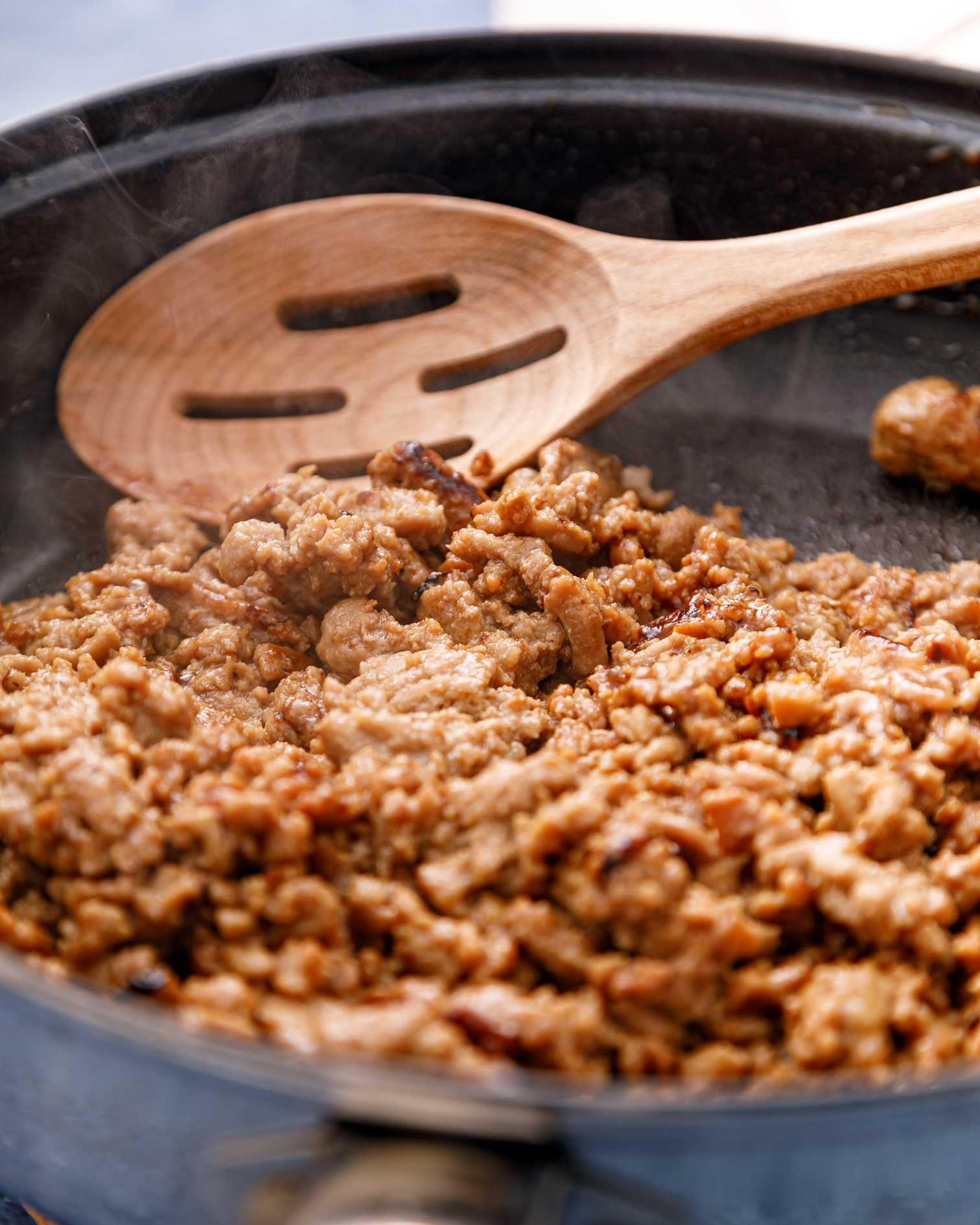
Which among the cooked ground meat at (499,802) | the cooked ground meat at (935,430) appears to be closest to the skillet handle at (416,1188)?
the cooked ground meat at (499,802)

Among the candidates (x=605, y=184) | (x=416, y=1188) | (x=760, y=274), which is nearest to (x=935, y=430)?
(x=760, y=274)

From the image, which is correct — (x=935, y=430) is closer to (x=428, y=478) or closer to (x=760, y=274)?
(x=760, y=274)

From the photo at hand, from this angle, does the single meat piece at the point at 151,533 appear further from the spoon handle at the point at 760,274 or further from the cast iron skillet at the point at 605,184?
the spoon handle at the point at 760,274

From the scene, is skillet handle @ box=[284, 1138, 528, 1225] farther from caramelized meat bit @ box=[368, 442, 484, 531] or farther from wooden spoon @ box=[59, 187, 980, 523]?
wooden spoon @ box=[59, 187, 980, 523]

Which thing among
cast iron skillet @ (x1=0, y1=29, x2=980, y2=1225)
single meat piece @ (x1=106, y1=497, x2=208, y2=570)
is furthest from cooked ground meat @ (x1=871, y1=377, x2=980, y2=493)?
single meat piece @ (x1=106, y1=497, x2=208, y2=570)

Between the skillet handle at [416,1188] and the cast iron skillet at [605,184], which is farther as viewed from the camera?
the cast iron skillet at [605,184]
